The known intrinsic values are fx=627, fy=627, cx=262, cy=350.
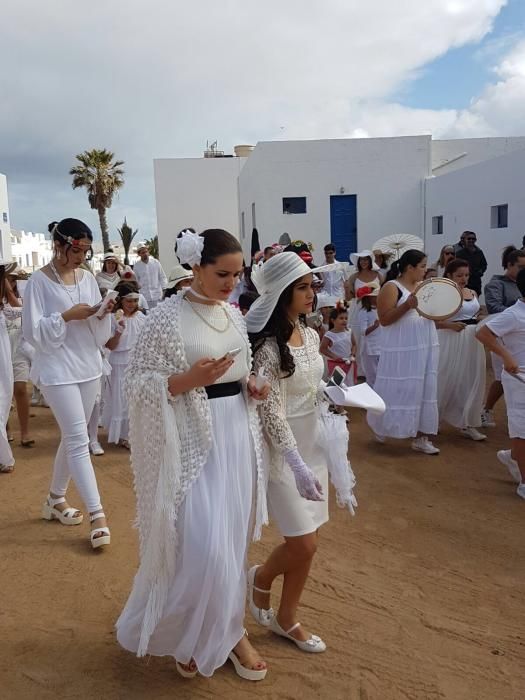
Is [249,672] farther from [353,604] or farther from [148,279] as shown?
[148,279]

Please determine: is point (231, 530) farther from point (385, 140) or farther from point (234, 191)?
point (234, 191)

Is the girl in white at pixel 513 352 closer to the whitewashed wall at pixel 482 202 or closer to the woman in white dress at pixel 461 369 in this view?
the woman in white dress at pixel 461 369

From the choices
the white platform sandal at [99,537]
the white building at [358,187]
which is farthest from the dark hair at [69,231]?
the white building at [358,187]

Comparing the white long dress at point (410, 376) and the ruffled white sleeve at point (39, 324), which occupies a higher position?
the ruffled white sleeve at point (39, 324)

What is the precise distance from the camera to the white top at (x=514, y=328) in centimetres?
495

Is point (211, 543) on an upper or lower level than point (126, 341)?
lower

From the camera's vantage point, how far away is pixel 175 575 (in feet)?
8.69

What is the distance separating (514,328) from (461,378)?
1939 millimetres

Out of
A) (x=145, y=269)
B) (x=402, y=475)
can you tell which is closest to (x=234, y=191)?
(x=145, y=269)

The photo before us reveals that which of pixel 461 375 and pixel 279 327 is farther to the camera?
pixel 461 375

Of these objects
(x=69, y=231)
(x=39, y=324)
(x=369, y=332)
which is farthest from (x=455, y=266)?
(x=39, y=324)

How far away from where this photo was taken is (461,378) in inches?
269

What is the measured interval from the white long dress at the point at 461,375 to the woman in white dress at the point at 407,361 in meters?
0.64

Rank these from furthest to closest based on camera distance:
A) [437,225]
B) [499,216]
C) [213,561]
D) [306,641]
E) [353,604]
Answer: [437,225] < [499,216] < [353,604] < [306,641] < [213,561]
